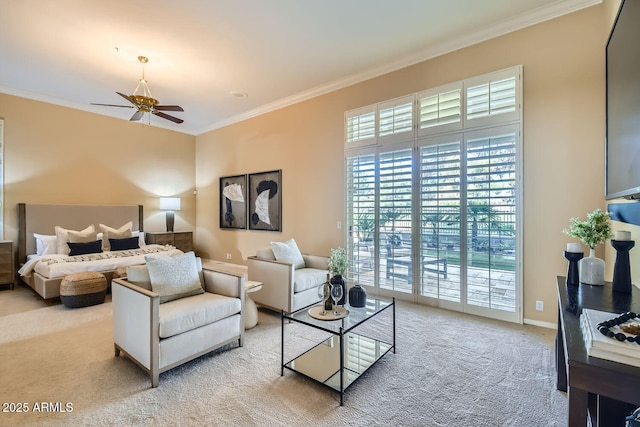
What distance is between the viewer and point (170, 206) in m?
6.42

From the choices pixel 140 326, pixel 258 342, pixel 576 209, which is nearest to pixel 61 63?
pixel 140 326

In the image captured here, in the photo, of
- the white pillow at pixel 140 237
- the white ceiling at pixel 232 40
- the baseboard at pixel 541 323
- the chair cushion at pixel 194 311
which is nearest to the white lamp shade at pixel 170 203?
the white pillow at pixel 140 237

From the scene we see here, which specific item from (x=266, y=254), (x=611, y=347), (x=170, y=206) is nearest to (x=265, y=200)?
(x=266, y=254)

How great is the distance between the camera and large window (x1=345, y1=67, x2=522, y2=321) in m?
3.18

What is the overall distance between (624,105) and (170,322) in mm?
3169

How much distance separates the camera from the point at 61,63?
3.91 meters

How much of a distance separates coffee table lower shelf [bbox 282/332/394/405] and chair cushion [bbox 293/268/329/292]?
0.81 m

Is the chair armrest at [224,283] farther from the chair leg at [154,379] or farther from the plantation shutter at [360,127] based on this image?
the plantation shutter at [360,127]

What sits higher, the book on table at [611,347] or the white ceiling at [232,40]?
the white ceiling at [232,40]

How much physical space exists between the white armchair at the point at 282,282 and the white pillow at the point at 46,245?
3514 millimetres

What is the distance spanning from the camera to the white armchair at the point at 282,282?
3.35m

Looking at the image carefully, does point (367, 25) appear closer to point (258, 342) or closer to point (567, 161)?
point (567, 161)

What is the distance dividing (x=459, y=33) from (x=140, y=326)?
4.32m

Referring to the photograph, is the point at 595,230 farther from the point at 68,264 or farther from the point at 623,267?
the point at 68,264
